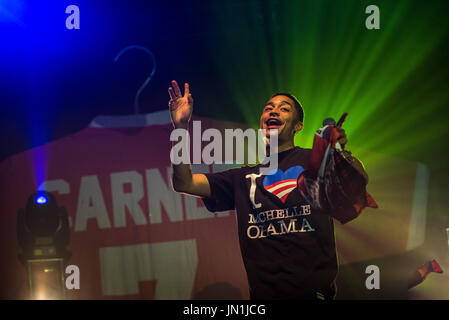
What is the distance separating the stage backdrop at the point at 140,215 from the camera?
3482 millimetres

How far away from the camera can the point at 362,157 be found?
351 cm

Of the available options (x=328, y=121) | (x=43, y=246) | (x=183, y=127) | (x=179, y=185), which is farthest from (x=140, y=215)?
(x=328, y=121)

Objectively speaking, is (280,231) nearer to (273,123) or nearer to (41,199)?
(273,123)

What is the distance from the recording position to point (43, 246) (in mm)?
3566

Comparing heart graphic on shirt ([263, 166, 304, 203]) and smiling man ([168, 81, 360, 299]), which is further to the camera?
heart graphic on shirt ([263, 166, 304, 203])

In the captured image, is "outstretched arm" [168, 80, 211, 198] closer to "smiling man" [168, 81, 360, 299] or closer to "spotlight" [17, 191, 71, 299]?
"smiling man" [168, 81, 360, 299]

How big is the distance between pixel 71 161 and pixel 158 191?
36.5 inches

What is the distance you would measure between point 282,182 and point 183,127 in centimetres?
76

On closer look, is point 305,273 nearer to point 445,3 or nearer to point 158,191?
point 158,191

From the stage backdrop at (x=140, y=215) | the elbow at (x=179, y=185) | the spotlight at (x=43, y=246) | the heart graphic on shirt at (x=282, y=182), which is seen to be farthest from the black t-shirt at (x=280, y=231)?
the spotlight at (x=43, y=246)

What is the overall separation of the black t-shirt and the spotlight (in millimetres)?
1685

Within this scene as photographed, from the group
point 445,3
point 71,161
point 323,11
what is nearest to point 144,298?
point 71,161

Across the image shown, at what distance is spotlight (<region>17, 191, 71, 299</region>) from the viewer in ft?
11.5

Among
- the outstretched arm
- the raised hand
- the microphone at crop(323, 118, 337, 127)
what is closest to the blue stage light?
the outstretched arm
